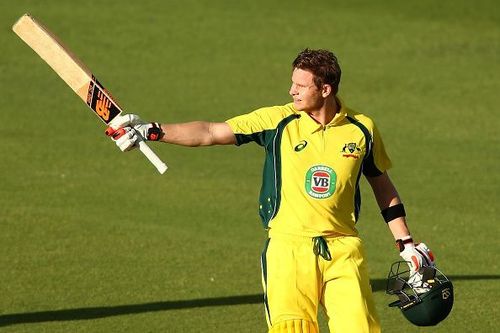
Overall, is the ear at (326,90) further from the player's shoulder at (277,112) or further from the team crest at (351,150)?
the team crest at (351,150)

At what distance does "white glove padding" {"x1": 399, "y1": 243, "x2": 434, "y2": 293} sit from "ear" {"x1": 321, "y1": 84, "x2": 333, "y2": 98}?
1.14 meters

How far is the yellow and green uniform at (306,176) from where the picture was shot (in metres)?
7.95

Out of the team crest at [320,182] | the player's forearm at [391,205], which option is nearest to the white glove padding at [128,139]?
the team crest at [320,182]

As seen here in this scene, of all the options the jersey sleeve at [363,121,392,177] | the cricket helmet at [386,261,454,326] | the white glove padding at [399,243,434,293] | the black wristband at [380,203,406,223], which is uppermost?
the jersey sleeve at [363,121,392,177]

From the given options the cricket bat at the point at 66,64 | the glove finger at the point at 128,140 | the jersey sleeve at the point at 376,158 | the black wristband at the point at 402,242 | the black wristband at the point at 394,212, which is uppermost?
the cricket bat at the point at 66,64

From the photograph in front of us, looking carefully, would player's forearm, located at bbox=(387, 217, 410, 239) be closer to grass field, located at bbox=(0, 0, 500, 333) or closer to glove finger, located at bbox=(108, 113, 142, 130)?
glove finger, located at bbox=(108, 113, 142, 130)

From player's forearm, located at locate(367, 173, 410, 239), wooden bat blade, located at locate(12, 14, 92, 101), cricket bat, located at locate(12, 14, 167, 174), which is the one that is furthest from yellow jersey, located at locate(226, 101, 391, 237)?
wooden bat blade, located at locate(12, 14, 92, 101)

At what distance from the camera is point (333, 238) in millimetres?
8000

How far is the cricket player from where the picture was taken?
25.7ft

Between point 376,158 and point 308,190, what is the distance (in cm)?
59

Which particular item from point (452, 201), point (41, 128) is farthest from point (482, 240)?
point (41, 128)

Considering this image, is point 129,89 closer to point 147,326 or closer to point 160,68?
point 160,68

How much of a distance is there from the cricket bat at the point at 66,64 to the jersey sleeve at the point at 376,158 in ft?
5.29

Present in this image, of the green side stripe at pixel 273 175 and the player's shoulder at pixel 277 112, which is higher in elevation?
the player's shoulder at pixel 277 112
